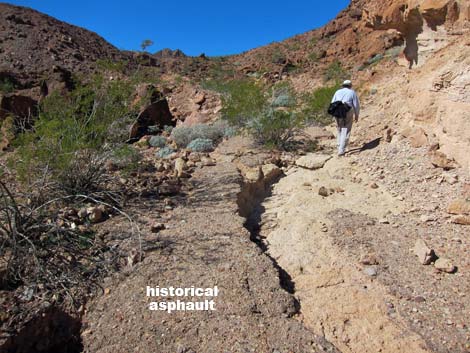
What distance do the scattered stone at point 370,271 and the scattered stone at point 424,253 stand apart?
40 centimetres

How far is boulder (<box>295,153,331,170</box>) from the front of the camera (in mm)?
5082

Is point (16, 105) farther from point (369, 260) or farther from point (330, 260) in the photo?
point (369, 260)

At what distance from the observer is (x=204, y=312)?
7.37 ft

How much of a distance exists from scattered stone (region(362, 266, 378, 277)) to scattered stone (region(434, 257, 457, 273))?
0.47m

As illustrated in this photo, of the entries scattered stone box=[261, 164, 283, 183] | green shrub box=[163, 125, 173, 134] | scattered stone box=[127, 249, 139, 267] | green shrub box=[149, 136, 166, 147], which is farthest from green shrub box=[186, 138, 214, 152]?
→ scattered stone box=[127, 249, 139, 267]

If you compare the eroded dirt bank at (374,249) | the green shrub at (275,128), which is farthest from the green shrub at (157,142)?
the eroded dirt bank at (374,249)

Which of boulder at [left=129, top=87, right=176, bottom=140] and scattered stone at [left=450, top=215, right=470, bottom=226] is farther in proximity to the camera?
boulder at [left=129, top=87, right=176, bottom=140]

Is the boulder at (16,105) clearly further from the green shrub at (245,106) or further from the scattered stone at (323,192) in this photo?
the scattered stone at (323,192)

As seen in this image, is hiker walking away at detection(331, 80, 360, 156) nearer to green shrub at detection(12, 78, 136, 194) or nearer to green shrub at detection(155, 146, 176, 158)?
green shrub at detection(155, 146, 176, 158)

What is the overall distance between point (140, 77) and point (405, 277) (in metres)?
4.04

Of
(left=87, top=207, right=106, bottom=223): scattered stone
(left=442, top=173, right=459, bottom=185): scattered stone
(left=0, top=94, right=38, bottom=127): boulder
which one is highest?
(left=0, top=94, right=38, bottom=127): boulder

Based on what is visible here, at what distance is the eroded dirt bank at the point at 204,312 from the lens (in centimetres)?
204

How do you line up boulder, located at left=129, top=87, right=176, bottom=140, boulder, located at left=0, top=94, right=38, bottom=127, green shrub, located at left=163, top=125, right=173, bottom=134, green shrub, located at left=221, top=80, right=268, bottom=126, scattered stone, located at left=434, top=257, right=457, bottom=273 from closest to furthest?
scattered stone, located at left=434, top=257, right=457, bottom=273
green shrub, located at left=221, top=80, right=268, bottom=126
boulder, located at left=0, top=94, right=38, bottom=127
boulder, located at left=129, top=87, right=176, bottom=140
green shrub, located at left=163, top=125, right=173, bottom=134

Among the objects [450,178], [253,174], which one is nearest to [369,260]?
[450,178]
